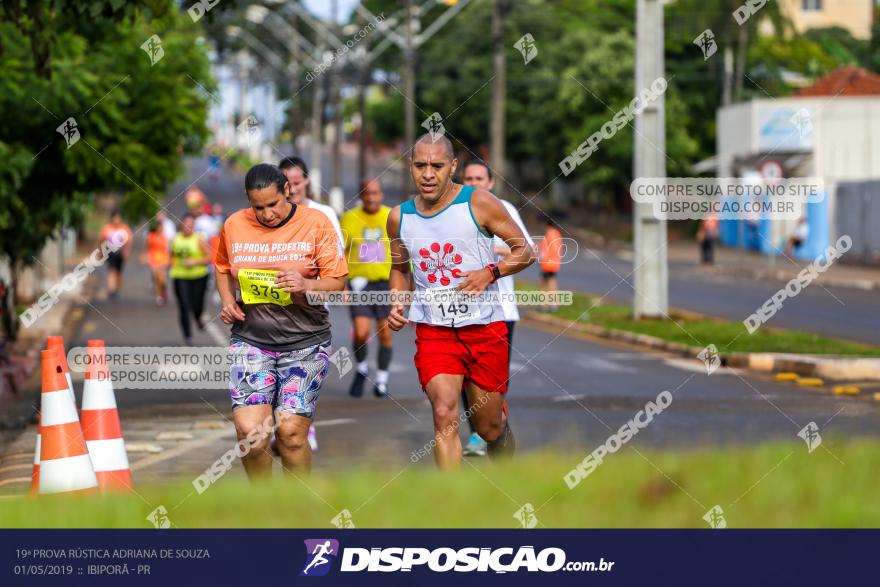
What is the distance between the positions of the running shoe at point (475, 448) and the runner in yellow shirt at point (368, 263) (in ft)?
9.23

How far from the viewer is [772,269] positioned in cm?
4041

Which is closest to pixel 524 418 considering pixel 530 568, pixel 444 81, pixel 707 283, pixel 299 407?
pixel 299 407

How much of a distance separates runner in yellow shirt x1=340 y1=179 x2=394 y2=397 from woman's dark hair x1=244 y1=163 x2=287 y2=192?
5.44 meters

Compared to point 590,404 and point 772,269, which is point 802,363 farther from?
point 772,269

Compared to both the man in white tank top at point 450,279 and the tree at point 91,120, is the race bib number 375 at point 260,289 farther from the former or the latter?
the tree at point 91,120

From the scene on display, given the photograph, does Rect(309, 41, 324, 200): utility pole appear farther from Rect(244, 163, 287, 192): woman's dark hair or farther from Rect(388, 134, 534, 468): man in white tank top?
Rect(244, 163, 287, 192): woman's dark hair

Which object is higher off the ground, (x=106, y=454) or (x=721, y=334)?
(x=106, y=454)

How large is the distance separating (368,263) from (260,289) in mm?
5803

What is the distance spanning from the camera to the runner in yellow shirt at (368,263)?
1342 centimetres

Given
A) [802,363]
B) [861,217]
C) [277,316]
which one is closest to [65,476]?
[277,316]

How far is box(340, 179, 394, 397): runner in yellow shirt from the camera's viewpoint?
13.4 meters

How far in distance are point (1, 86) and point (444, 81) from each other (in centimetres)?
5746

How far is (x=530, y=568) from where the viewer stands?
208 inches

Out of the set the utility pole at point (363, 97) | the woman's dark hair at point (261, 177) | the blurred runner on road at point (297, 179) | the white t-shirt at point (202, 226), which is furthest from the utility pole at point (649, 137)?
the utility pole at point (363, 97)
